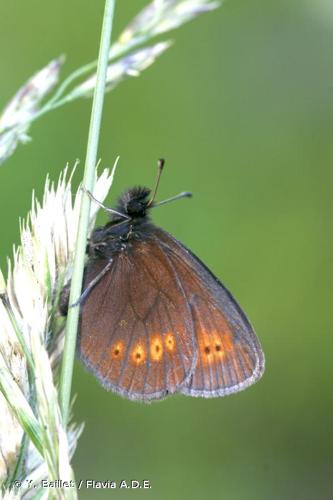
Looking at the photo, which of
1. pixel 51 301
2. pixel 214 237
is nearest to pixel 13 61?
pixel 214 237

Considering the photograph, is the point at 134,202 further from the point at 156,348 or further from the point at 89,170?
the point at 89,170

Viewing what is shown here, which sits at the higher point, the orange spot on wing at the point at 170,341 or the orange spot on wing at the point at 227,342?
the orange spot on wing at the point at 170,341

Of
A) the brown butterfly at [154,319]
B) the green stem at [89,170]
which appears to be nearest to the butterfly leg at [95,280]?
the brown butterfly at [154,319]

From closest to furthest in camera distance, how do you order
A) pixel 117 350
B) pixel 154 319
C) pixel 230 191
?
pixel 117 350 < pixel 154 319 < pixel 230 191

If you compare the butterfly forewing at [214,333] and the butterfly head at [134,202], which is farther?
the butterfly head at [134,202]

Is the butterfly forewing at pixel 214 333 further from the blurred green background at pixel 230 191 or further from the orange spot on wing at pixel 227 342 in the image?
the blurred green background at pixel 230 191

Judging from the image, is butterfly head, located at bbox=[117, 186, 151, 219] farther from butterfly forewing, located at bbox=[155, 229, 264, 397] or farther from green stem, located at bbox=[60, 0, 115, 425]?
green stem, located at bbox=[60, 0, 115, 425]

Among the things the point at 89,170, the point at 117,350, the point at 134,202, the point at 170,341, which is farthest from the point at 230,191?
the point at 89,170
